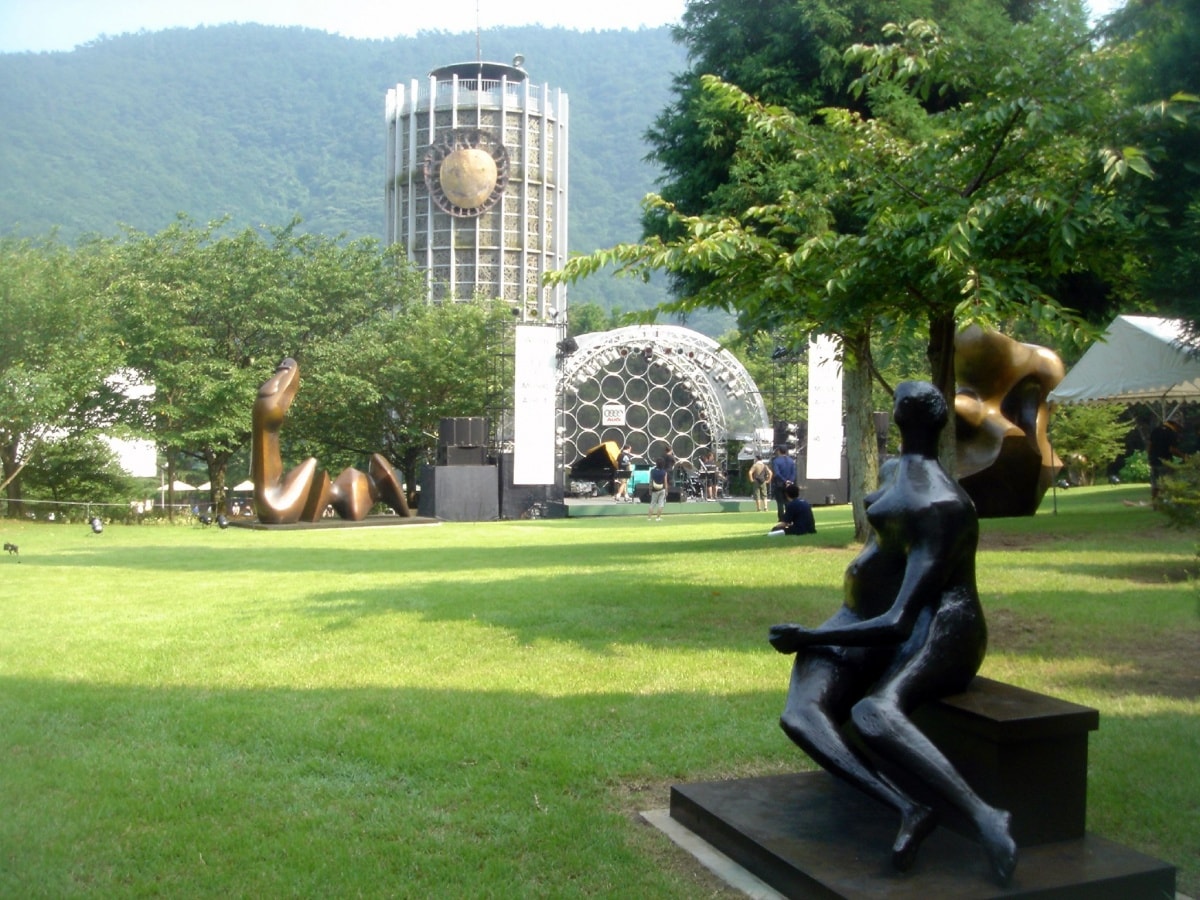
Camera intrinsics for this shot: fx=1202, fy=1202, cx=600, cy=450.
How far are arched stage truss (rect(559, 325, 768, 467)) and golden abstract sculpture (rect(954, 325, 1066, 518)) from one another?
51.9 ft

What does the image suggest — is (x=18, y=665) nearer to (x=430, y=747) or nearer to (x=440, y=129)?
(x=430, y=747)

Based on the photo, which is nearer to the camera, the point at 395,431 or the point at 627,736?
the point at 627,736

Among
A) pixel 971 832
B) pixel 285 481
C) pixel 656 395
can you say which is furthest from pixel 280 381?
pixel 971 832

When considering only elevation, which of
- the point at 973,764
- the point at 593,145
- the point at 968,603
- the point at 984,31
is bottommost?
the point at 973,764

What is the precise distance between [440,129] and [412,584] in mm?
66873

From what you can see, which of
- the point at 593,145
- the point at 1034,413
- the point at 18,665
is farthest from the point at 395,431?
the point at 593,145

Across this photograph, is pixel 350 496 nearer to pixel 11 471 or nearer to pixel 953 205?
pixel 11 471

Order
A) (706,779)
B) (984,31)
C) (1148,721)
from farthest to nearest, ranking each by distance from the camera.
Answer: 1. (984,31)
2. (1148,721)
3. (706,779)

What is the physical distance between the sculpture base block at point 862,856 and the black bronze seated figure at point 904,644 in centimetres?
12

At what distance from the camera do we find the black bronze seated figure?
3.79 metres

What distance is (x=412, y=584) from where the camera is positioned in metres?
11.8

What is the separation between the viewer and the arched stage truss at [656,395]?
33781 mm

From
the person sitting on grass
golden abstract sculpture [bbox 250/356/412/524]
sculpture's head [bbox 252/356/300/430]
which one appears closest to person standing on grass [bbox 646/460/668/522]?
golden abstract sculpture [bbox 250/356/412/524]

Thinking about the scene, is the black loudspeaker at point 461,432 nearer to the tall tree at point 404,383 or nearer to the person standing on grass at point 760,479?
the tall tree at point 404,383
